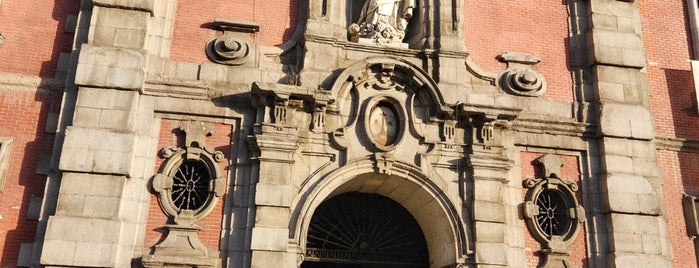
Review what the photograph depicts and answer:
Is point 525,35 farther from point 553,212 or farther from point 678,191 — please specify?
point 678,191

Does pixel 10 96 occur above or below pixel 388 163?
above

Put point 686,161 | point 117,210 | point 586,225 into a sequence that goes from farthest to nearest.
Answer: point 686,161 → point 586,225 → point 117,210

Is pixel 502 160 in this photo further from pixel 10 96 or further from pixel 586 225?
pixel 10 96

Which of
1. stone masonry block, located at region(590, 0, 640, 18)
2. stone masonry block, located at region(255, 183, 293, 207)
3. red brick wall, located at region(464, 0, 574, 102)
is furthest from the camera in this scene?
stone masonry block, located at region(590, 0, 640, 18)

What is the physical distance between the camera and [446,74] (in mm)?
11680

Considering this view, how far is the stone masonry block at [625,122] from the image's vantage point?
38.8 feet

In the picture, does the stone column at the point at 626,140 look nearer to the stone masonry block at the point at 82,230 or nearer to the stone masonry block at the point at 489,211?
the stone masonry block at the point at 489,211

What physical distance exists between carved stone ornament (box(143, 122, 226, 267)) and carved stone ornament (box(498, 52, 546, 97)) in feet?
17.6

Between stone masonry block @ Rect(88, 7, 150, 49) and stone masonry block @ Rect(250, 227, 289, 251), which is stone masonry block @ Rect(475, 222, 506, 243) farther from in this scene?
stone masonry block @ Rect(88, 7, 150, 49)

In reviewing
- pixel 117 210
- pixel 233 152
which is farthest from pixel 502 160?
pixel 117 210

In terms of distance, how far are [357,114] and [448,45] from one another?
219cm

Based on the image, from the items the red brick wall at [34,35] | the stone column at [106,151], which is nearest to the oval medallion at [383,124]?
the stone column at [106,151]

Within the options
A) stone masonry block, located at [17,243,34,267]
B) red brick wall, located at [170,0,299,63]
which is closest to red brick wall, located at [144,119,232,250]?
red brick wall, located at [170,0,299,63]

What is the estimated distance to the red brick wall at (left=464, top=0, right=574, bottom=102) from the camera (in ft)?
40.5
